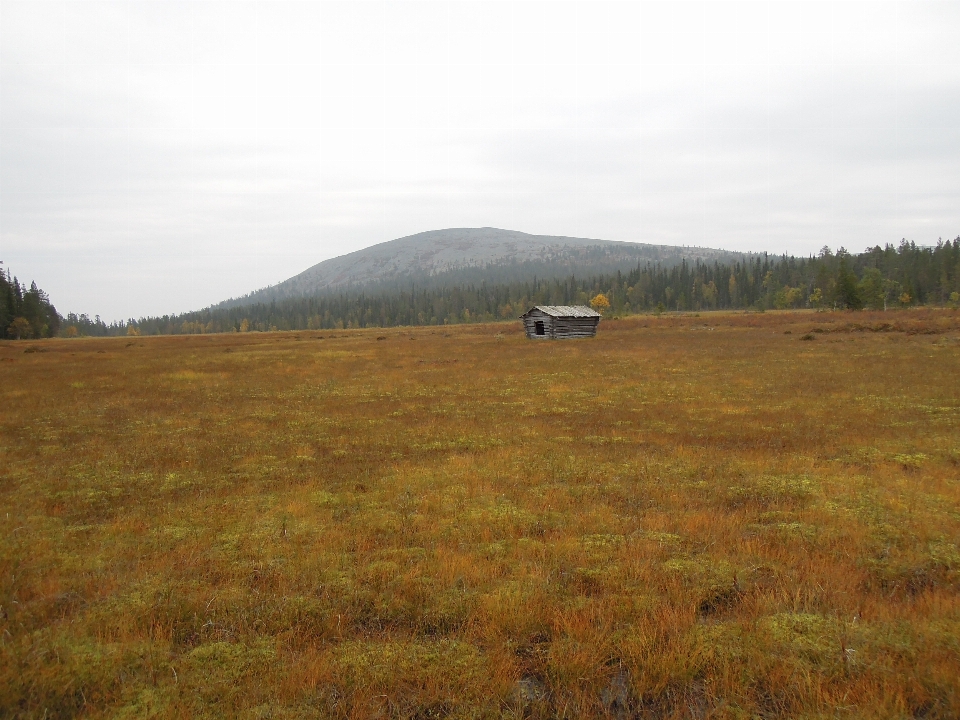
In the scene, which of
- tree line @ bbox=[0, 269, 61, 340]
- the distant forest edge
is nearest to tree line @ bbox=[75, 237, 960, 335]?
the distant forest edge

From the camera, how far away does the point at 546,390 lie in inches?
985

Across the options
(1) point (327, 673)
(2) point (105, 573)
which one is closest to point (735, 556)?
(1) point (327, 673)

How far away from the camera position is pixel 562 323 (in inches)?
2308

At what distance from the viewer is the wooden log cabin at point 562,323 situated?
58375 mm

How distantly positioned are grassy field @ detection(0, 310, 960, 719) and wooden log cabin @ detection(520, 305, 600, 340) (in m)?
40.0

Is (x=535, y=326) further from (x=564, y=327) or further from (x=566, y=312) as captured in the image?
(x=566, y=312)

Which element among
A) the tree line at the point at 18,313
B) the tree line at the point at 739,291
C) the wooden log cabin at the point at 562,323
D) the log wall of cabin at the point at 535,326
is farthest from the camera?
the tree line at the point at 739,291

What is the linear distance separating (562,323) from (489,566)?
52.4 meters

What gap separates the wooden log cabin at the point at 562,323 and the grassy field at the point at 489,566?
131 ft

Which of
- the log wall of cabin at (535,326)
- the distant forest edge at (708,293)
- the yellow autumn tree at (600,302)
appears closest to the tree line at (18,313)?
the distant forest edge at (708,293)

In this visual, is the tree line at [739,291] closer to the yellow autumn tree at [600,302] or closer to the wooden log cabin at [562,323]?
the yellow autumn tree at [600,302]

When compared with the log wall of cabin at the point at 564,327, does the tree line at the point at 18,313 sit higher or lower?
higher

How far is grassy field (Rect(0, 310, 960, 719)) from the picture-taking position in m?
5.15

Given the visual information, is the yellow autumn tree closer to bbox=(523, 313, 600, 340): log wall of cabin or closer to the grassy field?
bbox=(523, 313, 600, 340): log wall of cabin
